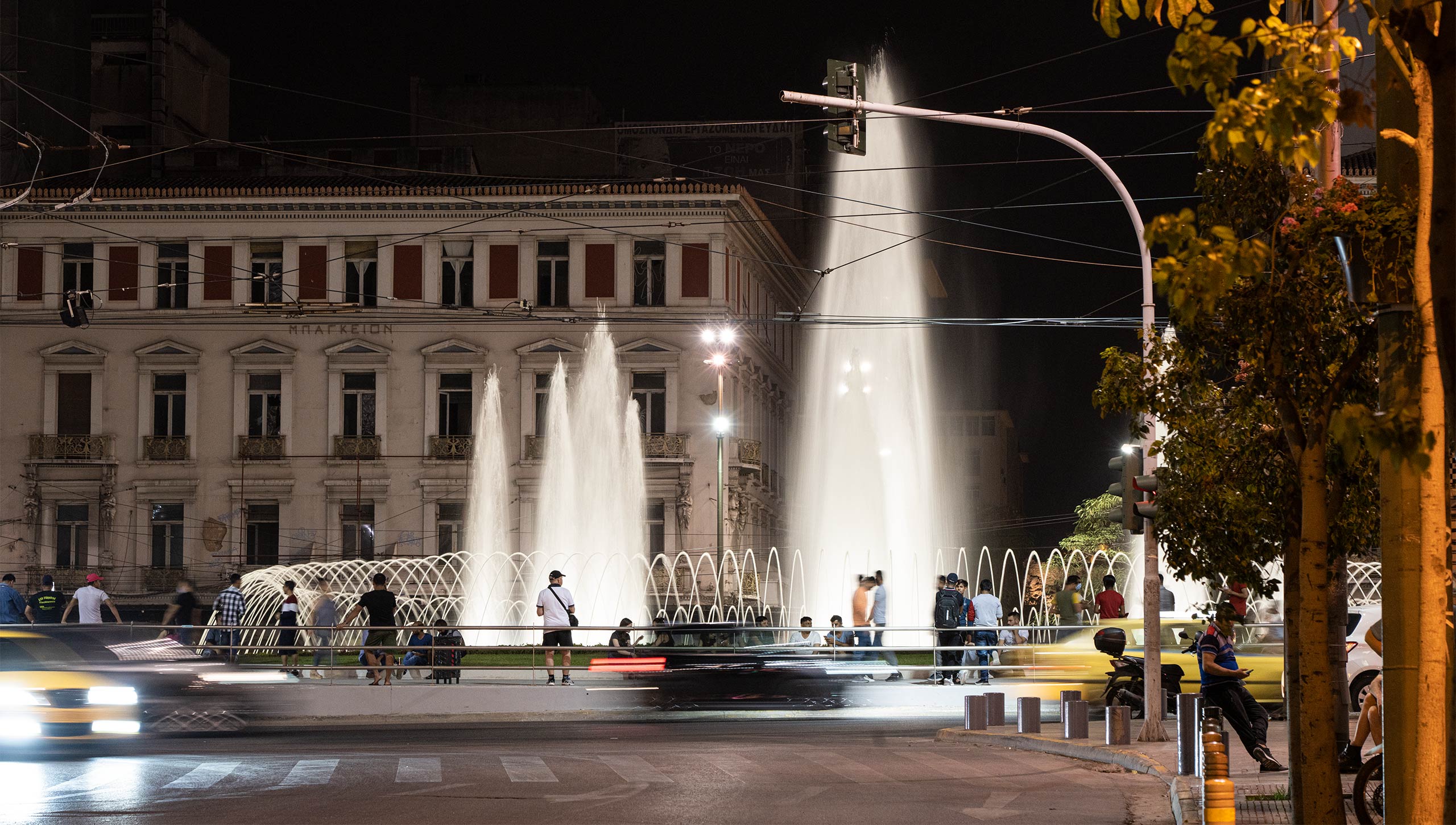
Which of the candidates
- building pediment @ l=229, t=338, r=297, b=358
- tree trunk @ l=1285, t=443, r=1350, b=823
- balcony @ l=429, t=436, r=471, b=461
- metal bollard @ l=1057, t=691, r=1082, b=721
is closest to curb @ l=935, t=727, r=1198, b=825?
metal bollard @ l=1057, t=691, r=1082, b=721

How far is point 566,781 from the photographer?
14352 millimetres

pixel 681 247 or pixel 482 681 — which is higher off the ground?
pixel 681 247

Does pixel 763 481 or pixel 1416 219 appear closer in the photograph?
pixel 1416 219

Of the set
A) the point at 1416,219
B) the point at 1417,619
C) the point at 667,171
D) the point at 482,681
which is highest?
the point at 667,171

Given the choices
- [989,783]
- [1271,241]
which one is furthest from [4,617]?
[1271,241]

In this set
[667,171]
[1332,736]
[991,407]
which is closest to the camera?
[1332,736]

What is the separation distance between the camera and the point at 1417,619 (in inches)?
298

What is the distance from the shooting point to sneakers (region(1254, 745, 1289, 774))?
46.5 feet

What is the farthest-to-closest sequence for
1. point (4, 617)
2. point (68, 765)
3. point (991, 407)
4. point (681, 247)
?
point (991, 407)
point (681, 247)
point (4, 617)
point (68, 765)

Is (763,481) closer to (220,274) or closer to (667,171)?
(667,171)

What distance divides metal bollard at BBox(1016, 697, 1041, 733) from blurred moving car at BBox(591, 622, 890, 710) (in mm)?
4611

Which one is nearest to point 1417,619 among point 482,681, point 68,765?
point 68,765

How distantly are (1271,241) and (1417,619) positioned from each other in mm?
3187

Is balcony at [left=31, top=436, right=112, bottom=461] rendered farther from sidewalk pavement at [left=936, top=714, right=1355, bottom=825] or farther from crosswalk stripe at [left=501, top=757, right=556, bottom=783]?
crosswalk stripe at [left=501, top=757, right=556, bottom=783]
